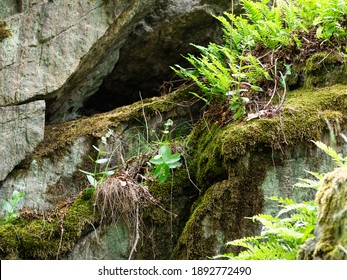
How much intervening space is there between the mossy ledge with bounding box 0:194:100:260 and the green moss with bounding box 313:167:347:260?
9.53ft

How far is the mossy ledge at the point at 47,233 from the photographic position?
5.05 metres

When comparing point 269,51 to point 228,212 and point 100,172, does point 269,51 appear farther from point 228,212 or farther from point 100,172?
point 100,172

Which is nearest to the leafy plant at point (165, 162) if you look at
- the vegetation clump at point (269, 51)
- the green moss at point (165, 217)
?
the green moss at point (165, 217)

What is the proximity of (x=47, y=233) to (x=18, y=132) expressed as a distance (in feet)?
4.95

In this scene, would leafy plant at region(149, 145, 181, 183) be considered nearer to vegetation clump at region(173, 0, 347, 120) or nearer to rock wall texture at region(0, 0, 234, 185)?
vegetation clump at region(173, 0, 347, 120)

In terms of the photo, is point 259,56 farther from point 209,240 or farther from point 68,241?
point 68,241

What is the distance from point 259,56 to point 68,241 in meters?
3.14

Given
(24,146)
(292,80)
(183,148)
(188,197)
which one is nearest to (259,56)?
(292,80)

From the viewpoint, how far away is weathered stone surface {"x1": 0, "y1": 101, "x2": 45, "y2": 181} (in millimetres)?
6027

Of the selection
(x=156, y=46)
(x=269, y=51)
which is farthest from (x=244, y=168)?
(x=156, y=46)

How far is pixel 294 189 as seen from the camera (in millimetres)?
4855

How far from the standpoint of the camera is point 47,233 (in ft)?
17.0

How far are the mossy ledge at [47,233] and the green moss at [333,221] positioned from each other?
2.90 m

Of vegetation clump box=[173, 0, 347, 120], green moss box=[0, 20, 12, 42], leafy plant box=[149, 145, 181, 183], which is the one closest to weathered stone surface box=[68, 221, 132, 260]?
leafy plant box=[149, 145, 181, 183]
